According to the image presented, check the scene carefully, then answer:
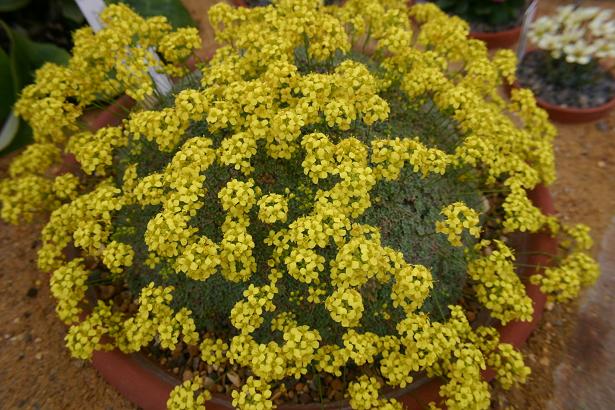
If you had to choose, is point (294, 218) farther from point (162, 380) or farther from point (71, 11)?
point (71, 11)

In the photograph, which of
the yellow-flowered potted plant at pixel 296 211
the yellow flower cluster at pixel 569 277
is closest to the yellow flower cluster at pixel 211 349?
the yellow-flowered potted plant at pixel 296 211

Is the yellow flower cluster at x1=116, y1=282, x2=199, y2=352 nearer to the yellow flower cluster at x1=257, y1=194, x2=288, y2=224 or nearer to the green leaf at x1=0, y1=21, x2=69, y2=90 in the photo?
the yellow flower cluster at x1=257, y1=194, x2=288, y2=224

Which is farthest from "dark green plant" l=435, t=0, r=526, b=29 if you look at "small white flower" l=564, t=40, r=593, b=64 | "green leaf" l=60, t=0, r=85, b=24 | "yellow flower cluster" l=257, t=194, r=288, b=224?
"yellow flower cluster" l=257, t=194, r=288, b=224

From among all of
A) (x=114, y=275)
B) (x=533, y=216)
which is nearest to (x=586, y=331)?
(x=533, y=216)

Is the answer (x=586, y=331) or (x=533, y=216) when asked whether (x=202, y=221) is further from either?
(x=586, y=331)

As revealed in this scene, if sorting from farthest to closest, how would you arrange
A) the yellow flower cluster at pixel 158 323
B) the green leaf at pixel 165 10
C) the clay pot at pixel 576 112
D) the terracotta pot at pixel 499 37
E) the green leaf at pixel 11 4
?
the terracotta pot at pixel 499 37, the green leaf at pixel 165 10, the clay pot at pixel 576 112, the green leaf at pixel 11 4, the yellow flower cluster at pixel 158 323

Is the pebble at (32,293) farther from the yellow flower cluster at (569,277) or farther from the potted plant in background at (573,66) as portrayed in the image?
the potted plant in background at (573,66)
